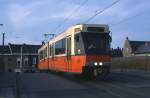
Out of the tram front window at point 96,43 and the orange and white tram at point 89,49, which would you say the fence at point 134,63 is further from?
the tram front window at point 96,43

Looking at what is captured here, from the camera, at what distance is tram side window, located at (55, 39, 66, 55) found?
105ft

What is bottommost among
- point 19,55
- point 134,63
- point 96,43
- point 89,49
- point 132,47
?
point 134,63

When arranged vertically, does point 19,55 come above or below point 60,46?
above

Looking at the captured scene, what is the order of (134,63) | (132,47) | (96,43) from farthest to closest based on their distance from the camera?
(132,47)
(134,63)
(96,43)

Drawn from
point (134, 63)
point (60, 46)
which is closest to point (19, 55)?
point (134, 63)

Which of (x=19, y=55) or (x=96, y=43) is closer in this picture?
(x=96, y=43)

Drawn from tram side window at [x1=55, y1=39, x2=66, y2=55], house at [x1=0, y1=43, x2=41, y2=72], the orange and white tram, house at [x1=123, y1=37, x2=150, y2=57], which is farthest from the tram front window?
house at [x1=123, y1=37, x2=150, y2=57]

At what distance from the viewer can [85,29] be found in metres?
27.8

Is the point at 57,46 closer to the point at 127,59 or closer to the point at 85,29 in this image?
the point at 85,29

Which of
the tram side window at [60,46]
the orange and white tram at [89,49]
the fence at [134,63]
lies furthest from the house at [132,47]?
the orange and white tram at [89,49]

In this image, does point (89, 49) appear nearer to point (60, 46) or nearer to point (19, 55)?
point (60, 46)

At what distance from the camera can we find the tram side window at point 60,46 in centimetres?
3213

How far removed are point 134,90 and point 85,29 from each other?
764 cm

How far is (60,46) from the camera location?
34031 millimetres
